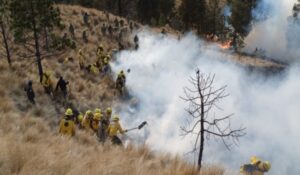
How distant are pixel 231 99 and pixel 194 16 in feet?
85.2

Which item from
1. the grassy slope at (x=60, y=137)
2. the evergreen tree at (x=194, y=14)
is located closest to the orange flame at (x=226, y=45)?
the evergreen tree at (x=194, y=14)

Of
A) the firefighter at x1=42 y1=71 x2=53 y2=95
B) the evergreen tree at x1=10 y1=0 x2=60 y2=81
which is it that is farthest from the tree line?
the firefighter at x1=42 y1=71 x2=53 y2=95

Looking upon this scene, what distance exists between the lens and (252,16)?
53094 millimetres

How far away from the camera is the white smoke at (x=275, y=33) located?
51938 mm

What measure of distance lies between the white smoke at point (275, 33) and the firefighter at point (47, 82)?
34.4 metres

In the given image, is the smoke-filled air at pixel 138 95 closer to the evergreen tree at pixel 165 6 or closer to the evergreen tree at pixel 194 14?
the evergreen tree at pixel 194 14

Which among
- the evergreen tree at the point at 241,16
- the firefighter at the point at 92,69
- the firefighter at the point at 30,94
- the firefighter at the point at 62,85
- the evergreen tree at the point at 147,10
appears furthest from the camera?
the evergreen tree at the point at 147,10

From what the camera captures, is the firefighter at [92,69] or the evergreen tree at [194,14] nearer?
the firefighter at [92,69]

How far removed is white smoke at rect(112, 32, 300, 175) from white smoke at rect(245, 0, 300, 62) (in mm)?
12600

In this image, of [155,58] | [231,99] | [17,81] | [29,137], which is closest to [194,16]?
[155,58]

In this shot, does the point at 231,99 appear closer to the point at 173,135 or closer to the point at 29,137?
the point at 173,135

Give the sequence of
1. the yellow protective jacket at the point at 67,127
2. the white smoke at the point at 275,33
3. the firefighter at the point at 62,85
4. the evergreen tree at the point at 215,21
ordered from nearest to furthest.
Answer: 1. the yellow protective jacket at the point at 67,127
2. the firefighter at the point at 62,85
3. the white smoke at the point at 275,33
4. the evergreen tree at the point at 215,21

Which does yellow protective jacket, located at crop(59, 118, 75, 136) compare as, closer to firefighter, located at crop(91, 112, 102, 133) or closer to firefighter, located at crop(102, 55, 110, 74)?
firefighter, located at crop(91, 112, 102, 133)

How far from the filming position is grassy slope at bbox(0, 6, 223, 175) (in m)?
5.44
